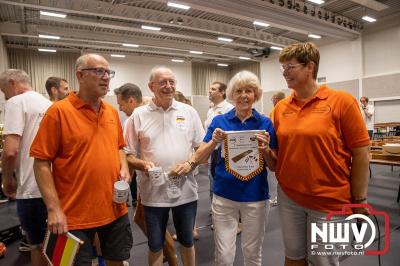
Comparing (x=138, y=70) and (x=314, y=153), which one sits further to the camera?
(x=138, y=70)

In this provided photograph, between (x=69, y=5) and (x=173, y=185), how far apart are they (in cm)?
663

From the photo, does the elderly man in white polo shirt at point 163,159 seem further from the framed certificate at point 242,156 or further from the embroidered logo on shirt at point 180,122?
the framed certificate at point 242,156

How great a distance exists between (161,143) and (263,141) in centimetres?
67

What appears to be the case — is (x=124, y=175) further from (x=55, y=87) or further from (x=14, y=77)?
(x=55, y=87)

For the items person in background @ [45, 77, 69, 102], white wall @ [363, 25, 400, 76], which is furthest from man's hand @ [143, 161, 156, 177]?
white wall @ [363, 25, 400, 76]

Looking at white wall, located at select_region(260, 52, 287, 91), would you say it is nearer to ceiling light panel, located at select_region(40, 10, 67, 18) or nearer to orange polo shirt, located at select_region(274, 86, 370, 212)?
ceiling light panel, located at select_region(40, 10, 67, 18)

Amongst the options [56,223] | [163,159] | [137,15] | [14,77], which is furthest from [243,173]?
[137,15]

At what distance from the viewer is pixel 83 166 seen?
144cm

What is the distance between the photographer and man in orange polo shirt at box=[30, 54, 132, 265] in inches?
54.4

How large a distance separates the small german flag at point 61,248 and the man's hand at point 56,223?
0.03 meters

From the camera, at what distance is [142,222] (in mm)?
2152

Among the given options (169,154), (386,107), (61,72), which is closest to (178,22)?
(61,72)

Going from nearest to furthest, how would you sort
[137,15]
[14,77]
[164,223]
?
[164,223], [14,77], [137,15]

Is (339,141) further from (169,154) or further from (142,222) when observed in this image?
(142,222)
